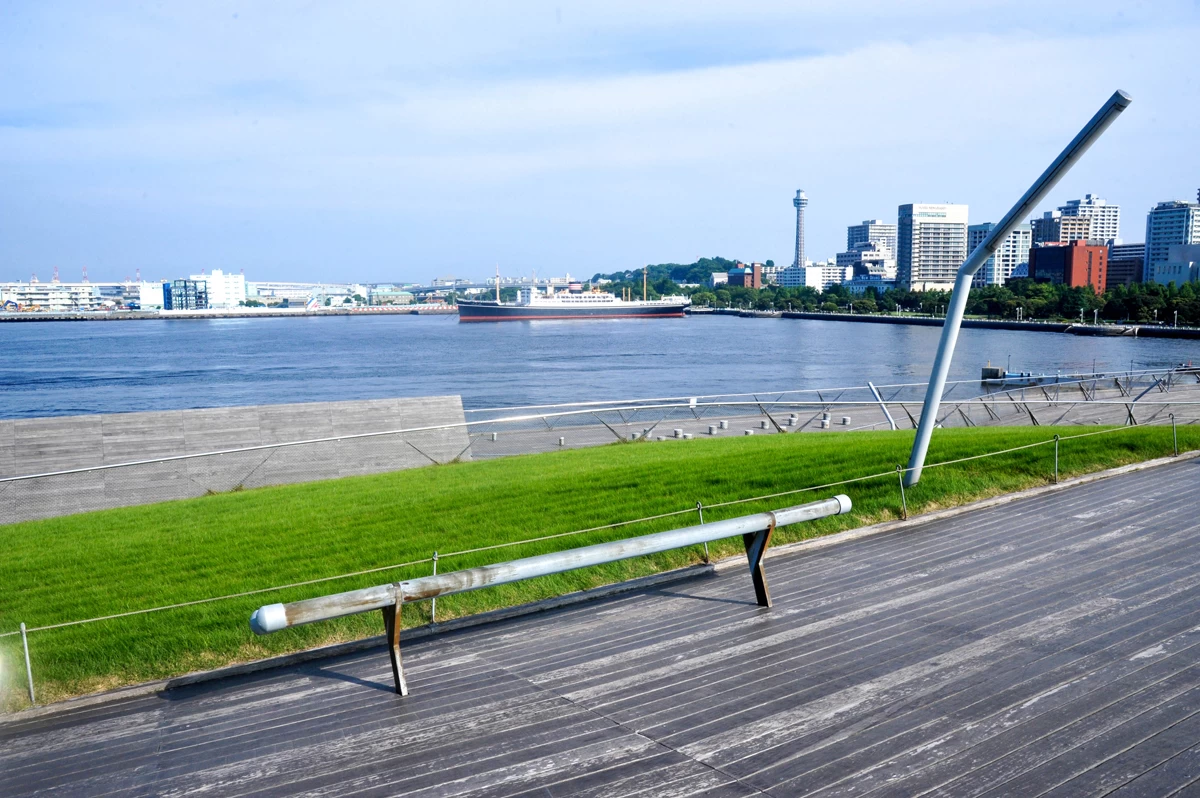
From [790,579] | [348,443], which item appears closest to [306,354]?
[348,443]

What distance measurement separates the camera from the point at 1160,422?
805 inches

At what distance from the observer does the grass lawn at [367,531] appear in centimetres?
736

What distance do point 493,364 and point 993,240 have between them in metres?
65.3

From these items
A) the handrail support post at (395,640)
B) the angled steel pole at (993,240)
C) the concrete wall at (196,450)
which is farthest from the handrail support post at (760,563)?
the concrete wall at (196,450)

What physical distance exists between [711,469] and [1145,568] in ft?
20.0

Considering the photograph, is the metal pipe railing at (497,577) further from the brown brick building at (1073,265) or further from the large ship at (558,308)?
the brown brick building at (1073,265)

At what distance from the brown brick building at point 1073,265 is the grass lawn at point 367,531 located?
160 metres

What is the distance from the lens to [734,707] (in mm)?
5277

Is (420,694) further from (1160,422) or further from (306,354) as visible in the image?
(306,354)

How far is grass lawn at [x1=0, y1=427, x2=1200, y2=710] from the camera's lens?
7.36 meters

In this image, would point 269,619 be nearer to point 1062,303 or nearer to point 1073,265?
point 1062,303

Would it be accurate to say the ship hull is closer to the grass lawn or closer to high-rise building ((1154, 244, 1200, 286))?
high-rise building ((1154, 244, 1200, 286))

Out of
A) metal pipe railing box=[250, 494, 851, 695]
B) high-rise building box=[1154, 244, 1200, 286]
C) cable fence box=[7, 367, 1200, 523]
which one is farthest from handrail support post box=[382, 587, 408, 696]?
high-rise building box=[1154, 244, 1200, 286]

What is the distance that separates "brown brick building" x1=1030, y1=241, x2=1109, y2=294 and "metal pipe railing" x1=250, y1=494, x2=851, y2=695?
167138mm
